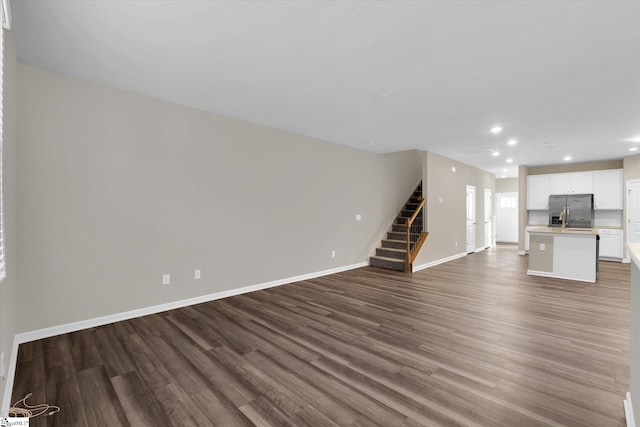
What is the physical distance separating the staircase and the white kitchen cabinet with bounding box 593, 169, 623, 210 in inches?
196

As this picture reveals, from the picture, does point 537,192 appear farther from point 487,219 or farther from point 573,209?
point 487,219

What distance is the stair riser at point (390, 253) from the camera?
6537 millimetres

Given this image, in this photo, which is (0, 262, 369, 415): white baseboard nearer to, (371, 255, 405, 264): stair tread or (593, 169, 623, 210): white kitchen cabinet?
(371, 255, 405, 264): stair tread

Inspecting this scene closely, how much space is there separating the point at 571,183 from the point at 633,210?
148 centimetres

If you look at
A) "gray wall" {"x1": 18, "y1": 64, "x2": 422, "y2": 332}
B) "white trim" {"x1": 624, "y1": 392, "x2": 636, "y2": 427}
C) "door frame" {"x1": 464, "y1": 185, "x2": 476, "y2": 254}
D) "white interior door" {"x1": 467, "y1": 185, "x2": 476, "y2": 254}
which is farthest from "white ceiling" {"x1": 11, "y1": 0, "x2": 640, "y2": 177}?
"white interior door" {"x1": 467, "y1": 185, "x2": 476, "y2": 254}

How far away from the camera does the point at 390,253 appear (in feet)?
22.2

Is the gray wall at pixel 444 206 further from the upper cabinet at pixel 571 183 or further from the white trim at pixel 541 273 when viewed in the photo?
the upper cabinet at pixel 571 183

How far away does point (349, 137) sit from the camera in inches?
219

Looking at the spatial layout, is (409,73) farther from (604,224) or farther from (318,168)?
(604,224)

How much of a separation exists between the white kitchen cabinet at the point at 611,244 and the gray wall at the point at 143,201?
786 centimetres

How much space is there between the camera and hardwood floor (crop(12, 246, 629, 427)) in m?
1.88

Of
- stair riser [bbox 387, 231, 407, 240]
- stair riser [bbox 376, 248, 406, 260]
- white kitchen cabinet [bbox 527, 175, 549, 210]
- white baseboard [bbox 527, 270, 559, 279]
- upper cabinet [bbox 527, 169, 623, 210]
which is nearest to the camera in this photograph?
white baseboard [bbox 527, 270, 559, 279]

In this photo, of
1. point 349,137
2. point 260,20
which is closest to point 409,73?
point 260,20

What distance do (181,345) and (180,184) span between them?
2035mm
